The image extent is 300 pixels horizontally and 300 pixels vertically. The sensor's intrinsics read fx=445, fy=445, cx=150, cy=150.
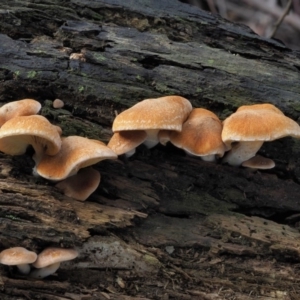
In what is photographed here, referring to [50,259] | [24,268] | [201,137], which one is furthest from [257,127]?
[24,268]

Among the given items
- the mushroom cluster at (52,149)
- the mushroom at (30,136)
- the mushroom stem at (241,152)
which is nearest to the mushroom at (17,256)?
the mushroom cluster at (52,149)

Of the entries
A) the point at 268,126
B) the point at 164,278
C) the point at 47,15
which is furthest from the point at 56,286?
the point at 47,15

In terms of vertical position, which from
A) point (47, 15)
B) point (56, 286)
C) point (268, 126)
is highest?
point (268, 126)

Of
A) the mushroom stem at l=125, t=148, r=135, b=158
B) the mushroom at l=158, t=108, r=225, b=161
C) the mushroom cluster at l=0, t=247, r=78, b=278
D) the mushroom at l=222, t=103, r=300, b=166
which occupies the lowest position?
the mushroom cluster at l=0, t=247, r=78, b=278

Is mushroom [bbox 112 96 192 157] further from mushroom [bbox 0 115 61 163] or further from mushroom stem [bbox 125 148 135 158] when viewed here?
mushroom [bbox 0 115 61 163]

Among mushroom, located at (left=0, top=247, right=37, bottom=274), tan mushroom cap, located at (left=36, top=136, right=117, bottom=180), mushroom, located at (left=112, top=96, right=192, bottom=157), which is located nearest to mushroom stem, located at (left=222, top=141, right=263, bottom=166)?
mushroom, located at (left=112, top=96, right=192, bottom=157)

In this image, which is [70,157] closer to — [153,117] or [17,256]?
[153,117]

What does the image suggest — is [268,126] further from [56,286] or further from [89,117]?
[56,286]
